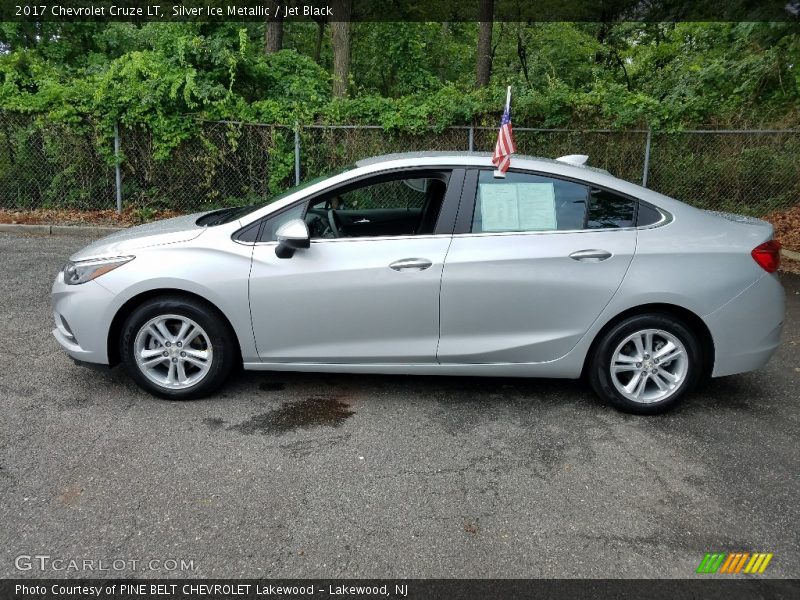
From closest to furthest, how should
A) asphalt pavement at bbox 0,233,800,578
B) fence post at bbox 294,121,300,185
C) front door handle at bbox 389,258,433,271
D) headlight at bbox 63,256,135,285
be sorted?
asphalt pavement at bbox 0,233,800,578 → front door handle at bbox 389,258,433,271 → headlight at bbox 63,256,135,285 → fence post at bbox 294,121,300,185

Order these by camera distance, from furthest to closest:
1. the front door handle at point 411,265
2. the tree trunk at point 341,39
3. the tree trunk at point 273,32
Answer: the tree trunk at point 273,32 < the tree trunk at point 341,39 < the front door handle at point 411,265

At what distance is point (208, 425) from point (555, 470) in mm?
2079

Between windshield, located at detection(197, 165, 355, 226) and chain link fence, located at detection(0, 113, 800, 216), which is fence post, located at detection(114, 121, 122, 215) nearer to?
chain link fence, located at detection(0, 113, 800, 216)

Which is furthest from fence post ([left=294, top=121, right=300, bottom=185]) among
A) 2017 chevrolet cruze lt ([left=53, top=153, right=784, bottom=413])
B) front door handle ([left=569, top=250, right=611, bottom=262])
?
front door handle ([left=569, top=250, right=611, bottom=262])

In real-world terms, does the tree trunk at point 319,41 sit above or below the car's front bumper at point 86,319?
above

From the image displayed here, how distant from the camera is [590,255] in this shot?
4355 millimetres

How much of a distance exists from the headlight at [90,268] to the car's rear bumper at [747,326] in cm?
A: 379

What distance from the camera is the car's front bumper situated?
441 centimetres

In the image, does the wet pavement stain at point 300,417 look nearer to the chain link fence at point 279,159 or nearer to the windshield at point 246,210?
the windshield at point 246,210

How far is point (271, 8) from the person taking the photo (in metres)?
16.1

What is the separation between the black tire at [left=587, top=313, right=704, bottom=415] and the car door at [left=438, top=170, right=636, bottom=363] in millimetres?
199

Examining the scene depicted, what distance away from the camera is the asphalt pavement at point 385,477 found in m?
2.98

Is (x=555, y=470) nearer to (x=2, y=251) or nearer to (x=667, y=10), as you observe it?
(x=2, y=251)

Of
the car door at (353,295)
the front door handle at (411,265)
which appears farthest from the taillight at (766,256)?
the front door handle at (411,265)
